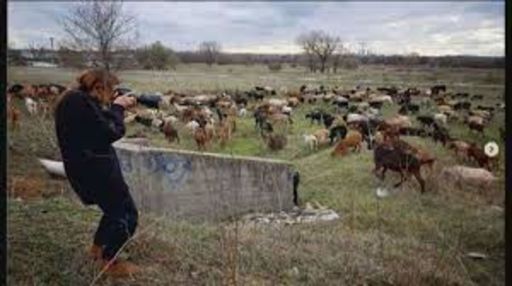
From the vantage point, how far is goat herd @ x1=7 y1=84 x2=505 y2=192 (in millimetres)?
4121

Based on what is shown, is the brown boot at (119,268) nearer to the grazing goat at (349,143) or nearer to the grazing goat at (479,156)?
the grazing goat at (349,143)

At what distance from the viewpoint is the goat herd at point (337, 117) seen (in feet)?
13.5

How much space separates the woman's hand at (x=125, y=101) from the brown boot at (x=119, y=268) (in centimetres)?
88

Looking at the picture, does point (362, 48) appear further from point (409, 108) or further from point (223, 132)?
point (223, 132)

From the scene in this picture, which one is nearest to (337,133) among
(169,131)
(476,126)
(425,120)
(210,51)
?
(425,120)

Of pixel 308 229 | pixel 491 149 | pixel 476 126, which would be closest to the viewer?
pixel 491 149

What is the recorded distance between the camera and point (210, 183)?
4133mm

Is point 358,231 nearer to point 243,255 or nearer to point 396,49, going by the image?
point 243,255

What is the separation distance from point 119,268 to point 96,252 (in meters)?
0.16

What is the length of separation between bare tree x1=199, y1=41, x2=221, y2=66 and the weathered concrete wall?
0.57 metres

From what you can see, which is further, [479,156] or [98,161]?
[479,156]

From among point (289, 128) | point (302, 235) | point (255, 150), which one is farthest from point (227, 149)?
point (302, 235)

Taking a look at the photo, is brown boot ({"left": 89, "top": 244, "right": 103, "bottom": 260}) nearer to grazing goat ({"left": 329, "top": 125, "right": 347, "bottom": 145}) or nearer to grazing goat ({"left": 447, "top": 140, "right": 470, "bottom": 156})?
grazing goat ({"left": 329, "top": 125, "right": 347, "bottom": 145})

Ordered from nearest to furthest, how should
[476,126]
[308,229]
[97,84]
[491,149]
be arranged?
[97,84] < [491,149] < [476,126] < [308,229]
